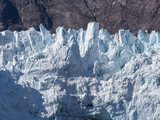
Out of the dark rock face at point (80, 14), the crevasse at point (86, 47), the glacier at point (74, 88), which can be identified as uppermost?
the dark rock face at point (80, 14)

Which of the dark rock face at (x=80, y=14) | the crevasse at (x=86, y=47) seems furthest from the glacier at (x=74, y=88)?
the dark rock face at (x=80, y=14)

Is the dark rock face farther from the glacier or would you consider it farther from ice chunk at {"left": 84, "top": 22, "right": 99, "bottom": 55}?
the glacier

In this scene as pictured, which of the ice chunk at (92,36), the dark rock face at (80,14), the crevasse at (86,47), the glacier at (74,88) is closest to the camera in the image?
the glacier at (74,88)

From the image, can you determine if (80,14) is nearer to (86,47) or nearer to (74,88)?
(86,47)

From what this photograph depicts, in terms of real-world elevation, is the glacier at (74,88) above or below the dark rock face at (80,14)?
below

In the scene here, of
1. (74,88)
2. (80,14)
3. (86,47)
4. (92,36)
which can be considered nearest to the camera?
(74,88)

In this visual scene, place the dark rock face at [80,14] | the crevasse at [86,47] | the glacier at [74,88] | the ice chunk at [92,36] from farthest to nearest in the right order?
the dark rock face at [80,14] < the ice chunk at [92,36] < the crevasse at [86,47] < the glacier at [74,88]

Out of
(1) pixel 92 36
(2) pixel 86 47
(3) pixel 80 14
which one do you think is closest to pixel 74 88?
(2) pixel 86 47

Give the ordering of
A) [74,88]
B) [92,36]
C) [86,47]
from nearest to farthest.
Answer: [74,88]
[86,47]
[92,36]

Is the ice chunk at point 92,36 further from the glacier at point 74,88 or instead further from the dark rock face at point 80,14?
the dark rock face at point 80,14

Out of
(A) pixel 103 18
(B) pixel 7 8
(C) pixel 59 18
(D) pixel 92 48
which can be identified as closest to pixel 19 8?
(B) pixel 7 8
